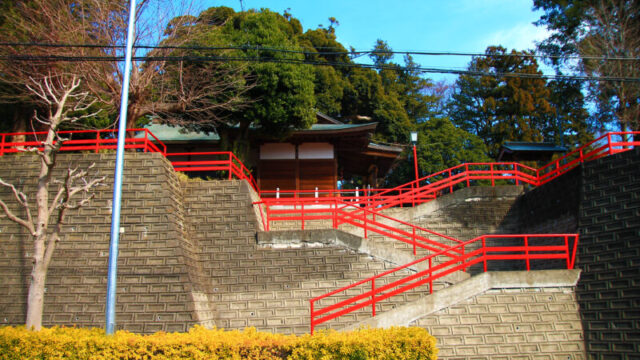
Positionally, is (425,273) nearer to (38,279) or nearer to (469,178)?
(469,178)

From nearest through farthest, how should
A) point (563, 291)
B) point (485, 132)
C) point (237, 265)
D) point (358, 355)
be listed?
point (358, 355), point (563, 291), point (237, 265), point (485, 132)

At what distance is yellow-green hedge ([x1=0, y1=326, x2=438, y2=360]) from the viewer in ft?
26.2

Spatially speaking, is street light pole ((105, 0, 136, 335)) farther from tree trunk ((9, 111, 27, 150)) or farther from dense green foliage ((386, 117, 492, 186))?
dense green foliage ((386, 117, 492, 186))

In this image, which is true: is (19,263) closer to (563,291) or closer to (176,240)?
(176,240)

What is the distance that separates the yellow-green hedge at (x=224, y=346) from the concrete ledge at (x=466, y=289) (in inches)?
88.3

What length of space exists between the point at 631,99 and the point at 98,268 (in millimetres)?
29934

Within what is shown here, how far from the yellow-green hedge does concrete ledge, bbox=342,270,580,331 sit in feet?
7.36

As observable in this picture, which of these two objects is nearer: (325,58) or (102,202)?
(102,202)

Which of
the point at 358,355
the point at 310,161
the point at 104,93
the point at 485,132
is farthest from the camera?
the point at 485,132

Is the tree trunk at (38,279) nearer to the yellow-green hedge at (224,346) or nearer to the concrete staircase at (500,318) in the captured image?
the yellow-green hedge at (224,346)

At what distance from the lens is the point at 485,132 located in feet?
137

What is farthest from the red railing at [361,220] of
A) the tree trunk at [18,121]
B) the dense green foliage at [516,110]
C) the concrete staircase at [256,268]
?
the dense green foliage at [516,110]

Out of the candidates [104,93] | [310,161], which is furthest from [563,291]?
[104,93]

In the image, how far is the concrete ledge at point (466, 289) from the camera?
416 inches
